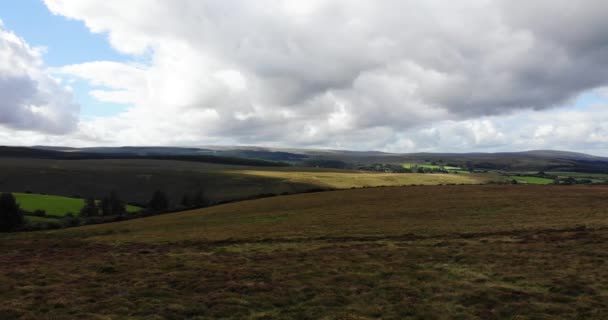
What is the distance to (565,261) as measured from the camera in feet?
64.2

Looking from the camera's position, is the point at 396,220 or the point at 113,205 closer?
the point at 396,220

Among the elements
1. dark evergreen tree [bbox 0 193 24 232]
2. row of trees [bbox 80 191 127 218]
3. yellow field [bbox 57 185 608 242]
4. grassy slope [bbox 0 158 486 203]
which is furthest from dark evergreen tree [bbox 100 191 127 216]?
yellow field [bbox 57 185 608 242]

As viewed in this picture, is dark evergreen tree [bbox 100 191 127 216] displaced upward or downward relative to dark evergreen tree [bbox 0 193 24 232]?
downward

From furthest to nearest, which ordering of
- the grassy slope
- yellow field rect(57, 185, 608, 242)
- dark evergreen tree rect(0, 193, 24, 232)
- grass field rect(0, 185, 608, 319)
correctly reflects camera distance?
the grassy slope < dark evergreen tree rect(0, 193, 24, 232) < yellow field rect(57, 185, 608, 242) < grass field rect(0, 185, 608, 319)

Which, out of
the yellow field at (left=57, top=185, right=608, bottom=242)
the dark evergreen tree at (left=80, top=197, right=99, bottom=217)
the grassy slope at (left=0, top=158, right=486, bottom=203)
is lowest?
the dark evergreen tree at (left=80, top=197, right=99, bottom=217)

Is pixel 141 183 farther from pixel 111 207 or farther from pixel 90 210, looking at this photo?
pixel 90 210

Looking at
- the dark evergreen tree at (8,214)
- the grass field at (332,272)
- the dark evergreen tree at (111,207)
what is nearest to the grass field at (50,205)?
the dark evergreen tree at (111,207)

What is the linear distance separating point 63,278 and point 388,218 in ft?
99.2

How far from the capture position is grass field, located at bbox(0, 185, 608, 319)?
13.8m

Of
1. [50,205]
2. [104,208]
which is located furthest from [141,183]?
[104,208]

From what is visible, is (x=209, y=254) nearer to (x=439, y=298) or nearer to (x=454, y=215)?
(x=439, y=298)

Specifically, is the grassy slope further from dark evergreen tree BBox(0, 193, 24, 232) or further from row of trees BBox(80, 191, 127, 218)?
dark evergreen tree BBox(0, 193, 24, 232)

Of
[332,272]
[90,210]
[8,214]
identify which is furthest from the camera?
[90,210]

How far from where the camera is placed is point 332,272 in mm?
19016
